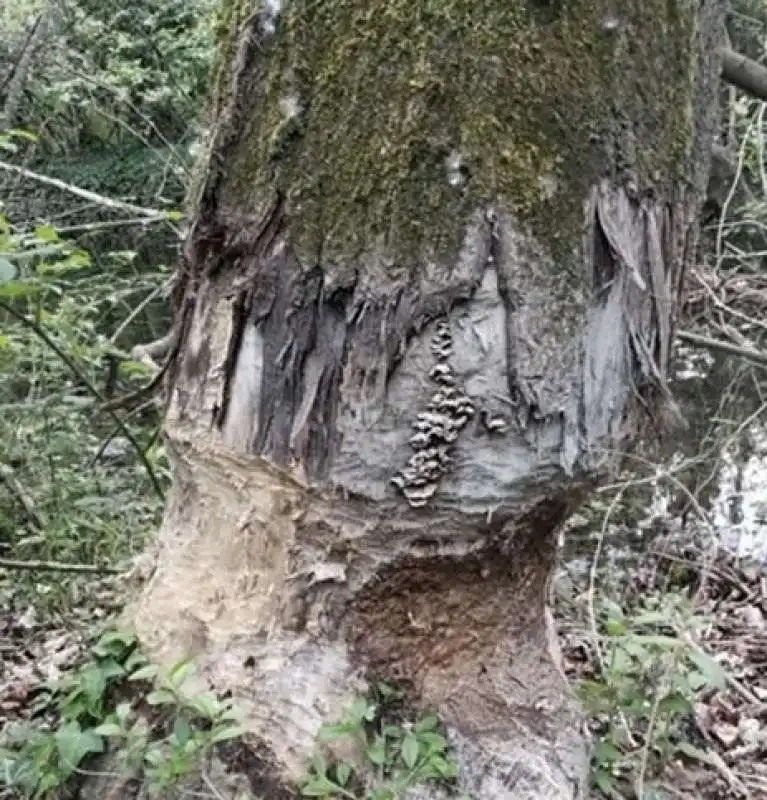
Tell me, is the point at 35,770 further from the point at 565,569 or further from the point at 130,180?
the point at 130,180

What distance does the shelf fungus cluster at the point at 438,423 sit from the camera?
4.99 feet

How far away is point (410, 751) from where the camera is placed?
1551 mm

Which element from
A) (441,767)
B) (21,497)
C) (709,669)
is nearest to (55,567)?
(21,497)

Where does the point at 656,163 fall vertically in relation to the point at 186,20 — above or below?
below

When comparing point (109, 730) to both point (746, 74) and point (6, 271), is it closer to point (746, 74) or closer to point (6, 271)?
point (6, 271)

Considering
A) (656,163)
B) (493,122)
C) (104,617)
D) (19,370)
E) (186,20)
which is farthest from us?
(186,20)

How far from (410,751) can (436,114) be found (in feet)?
2.79

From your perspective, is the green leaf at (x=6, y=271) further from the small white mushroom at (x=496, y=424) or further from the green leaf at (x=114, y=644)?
the small white mushroom at (x=496, y=424)

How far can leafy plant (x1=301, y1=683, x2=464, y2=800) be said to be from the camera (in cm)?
152

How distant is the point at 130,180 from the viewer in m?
7.02

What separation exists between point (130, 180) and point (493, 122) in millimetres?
5838

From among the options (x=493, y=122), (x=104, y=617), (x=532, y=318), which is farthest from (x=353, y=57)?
(x=104, y=617)

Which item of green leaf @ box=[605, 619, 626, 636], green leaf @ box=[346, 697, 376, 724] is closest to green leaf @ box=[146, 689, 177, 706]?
green leaf @ box=[346, 697, 376, 724]

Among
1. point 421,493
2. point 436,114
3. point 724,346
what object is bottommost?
point 421,493
